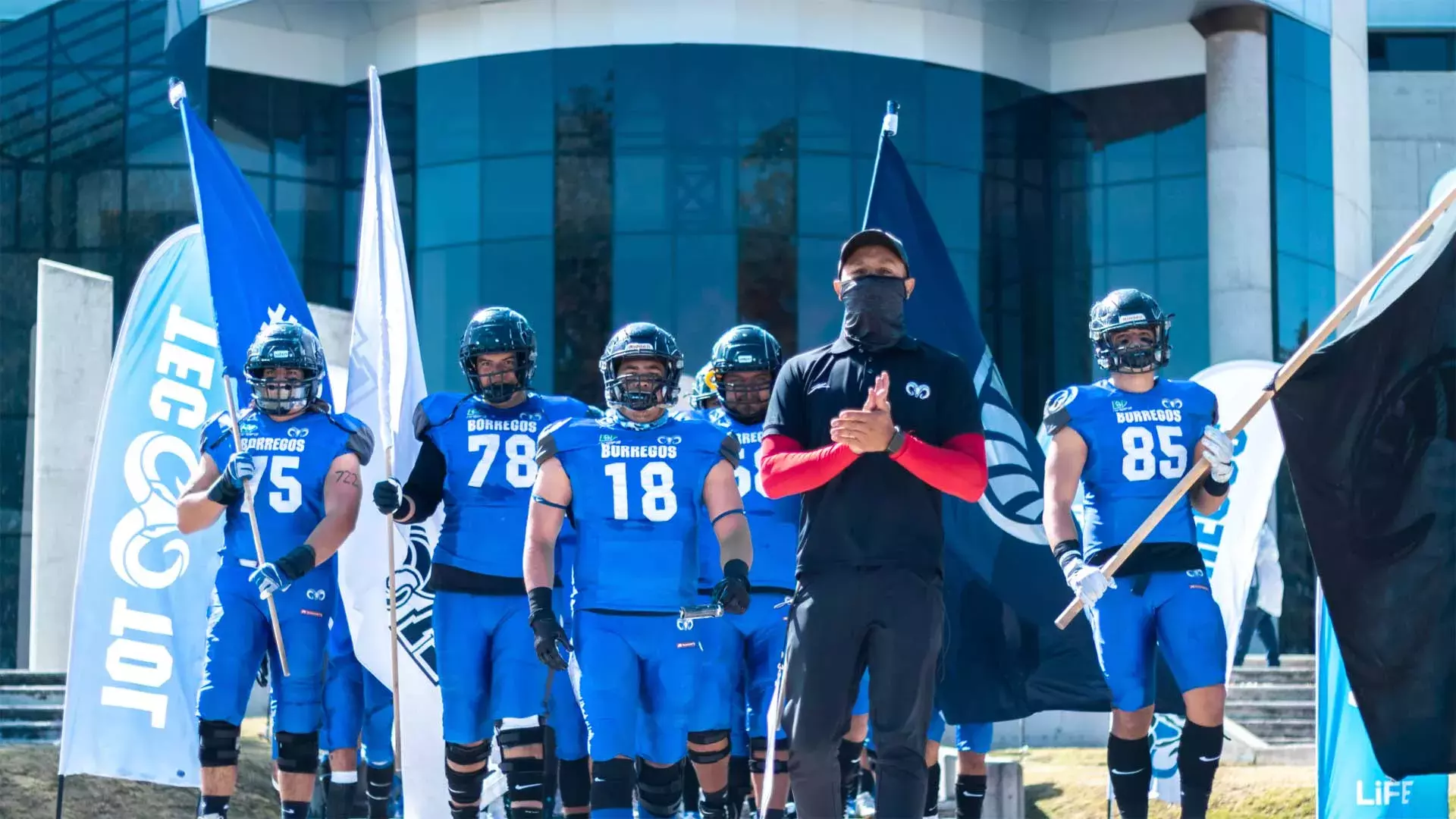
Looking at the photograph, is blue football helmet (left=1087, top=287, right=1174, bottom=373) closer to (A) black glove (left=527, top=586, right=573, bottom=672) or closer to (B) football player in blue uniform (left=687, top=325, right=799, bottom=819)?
(B) football player in blue uniform (left=687, top=325, right=799, bottom=819)

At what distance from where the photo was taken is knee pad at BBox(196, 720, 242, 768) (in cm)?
897

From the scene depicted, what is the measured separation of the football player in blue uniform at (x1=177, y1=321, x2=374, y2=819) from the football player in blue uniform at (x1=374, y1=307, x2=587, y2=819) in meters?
0.49

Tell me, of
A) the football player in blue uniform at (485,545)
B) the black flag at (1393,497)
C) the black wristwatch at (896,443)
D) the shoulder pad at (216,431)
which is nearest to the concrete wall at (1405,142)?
the black flag at (1393,497)

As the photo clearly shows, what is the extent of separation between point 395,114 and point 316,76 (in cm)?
142

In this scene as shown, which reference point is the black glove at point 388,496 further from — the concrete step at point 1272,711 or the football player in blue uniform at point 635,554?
the concrete step at point 1272,711

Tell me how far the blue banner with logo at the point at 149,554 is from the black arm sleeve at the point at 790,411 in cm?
524

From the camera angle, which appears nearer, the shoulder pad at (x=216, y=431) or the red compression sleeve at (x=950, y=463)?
the red compression sleeve at (x=950, y=463)

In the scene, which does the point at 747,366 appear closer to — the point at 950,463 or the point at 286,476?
the point at 286,476

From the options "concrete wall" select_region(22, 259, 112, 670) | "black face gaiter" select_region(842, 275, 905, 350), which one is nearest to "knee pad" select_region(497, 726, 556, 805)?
"black face gaiter" select_region(842, 275, 905, 350)

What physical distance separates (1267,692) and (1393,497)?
12.0 meters

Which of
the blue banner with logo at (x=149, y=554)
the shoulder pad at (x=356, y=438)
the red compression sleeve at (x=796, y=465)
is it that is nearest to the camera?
the red compression sleeve at (x=796, y=465)

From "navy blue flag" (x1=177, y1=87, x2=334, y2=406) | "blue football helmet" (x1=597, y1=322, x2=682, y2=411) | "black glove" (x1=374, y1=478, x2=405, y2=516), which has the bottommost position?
"black glove" (x1=374, y1=478, x2=405, y2=516)

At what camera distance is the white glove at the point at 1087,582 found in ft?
27.6

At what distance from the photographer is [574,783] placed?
8.75 m
